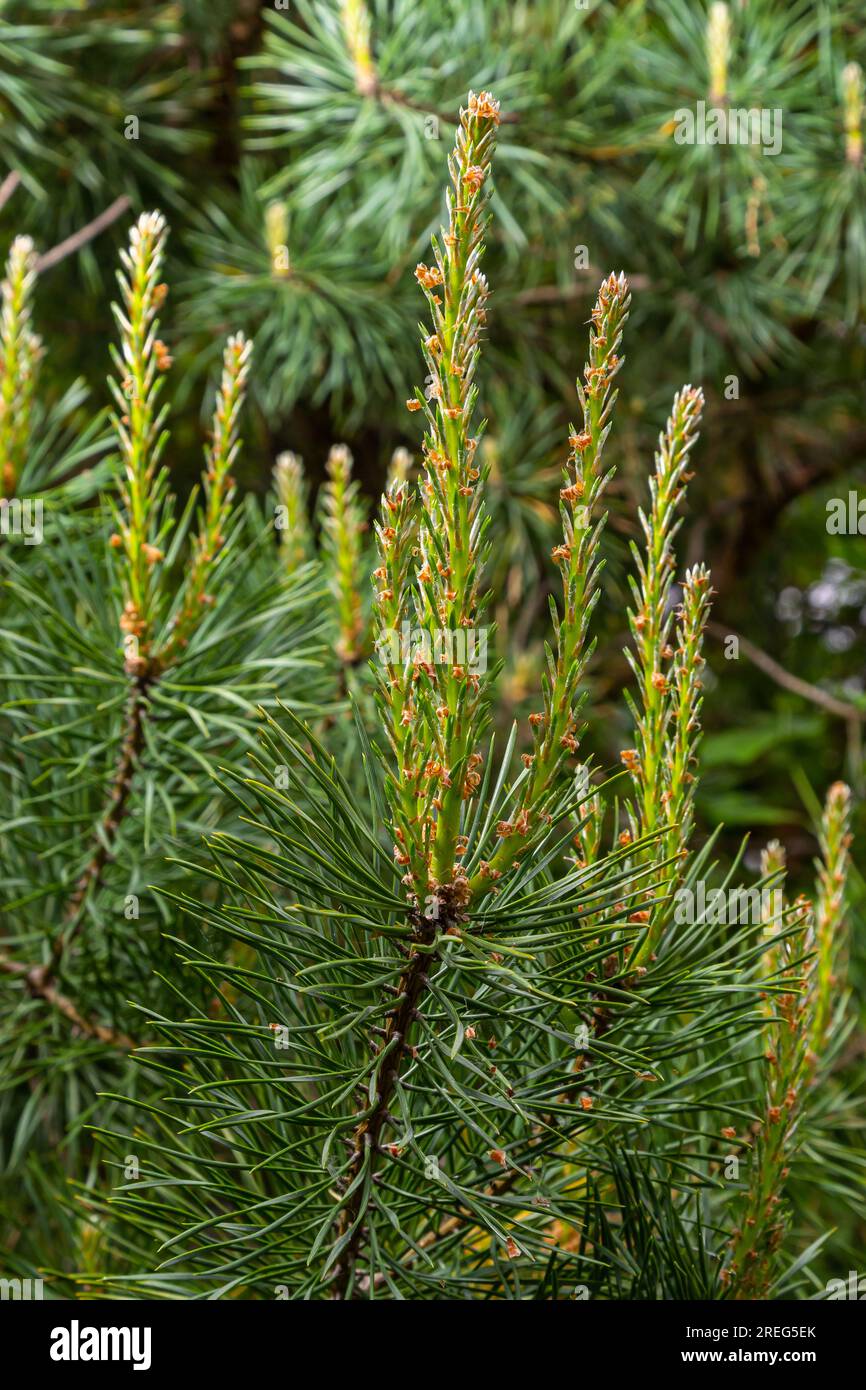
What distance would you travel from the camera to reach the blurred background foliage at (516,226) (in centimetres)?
70

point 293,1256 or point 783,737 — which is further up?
point 783,737

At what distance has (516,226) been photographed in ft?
2.20

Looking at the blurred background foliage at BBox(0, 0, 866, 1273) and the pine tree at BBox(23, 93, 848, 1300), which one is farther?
the blurred background foliage at BBox(0, 0, 866, 1273)

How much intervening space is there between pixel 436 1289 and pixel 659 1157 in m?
0.06

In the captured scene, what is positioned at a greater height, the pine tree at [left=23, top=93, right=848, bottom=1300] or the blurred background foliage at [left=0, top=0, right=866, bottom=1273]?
the blurred background foliage at [left=0, top=0, right=866, bottom=1273]

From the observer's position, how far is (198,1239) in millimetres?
314

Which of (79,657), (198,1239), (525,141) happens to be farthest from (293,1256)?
(525,141)

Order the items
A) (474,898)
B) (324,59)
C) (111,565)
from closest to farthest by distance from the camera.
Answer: (474,898)
(111,565)
(324,59)

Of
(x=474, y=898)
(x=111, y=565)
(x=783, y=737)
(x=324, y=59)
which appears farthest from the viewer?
(x=783, y=737)

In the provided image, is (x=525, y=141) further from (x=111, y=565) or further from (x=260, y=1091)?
(x=260, y=1091)

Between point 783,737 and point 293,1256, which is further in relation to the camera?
point 783,737

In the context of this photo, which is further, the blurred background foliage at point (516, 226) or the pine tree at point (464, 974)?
the blurred background foliage at point (516, 226)

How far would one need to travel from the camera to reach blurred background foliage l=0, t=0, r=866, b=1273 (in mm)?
701
